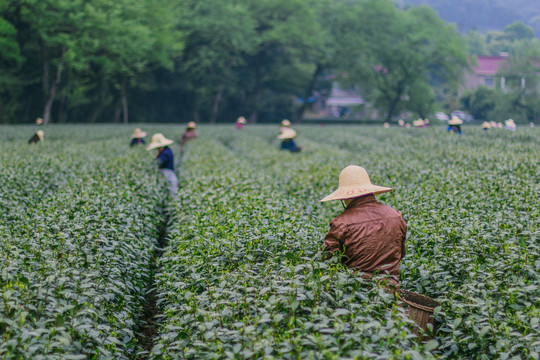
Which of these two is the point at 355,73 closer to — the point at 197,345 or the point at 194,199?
the point at 194,199

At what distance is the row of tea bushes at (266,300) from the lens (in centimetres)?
317

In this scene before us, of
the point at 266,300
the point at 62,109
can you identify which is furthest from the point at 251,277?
the point at 62,109

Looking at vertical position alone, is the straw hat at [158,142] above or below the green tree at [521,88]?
below

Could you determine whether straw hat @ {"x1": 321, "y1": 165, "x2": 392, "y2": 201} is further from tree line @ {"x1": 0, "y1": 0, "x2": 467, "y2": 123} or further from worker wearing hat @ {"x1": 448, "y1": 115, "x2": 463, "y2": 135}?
tree line @ {"x1": 0, "y1": 0, "x2": 467, "y2": 123}

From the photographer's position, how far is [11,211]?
743 cm

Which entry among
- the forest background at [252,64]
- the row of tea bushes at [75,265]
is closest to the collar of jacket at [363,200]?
the row of tea bushes at [75,265]

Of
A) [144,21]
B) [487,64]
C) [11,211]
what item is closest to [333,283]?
[11,211]

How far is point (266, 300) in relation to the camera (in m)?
3.87

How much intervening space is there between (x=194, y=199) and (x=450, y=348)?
15.9ft

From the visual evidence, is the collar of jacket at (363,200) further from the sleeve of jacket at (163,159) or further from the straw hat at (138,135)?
the straw hat at (138,135)

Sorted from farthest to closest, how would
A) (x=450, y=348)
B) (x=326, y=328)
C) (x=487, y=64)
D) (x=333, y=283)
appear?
(x=487, y=64) < (x=450, y=348) < (x=333, y=283) < (x=326, y=328)

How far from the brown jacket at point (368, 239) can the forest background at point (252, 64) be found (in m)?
Result: 36.4

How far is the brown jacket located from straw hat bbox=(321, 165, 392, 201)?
18 cm

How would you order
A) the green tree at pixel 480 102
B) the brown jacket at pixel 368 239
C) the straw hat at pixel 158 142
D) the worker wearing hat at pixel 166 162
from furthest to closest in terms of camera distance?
the green tree at pixel 480 102 < the straw hat at pixel 158 142 < the worker wearing hat at pixel 166 162 < the brown jacket at pixel 368 239
